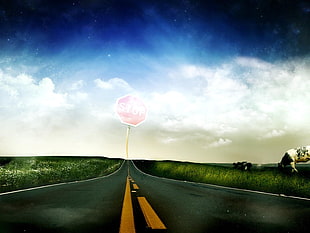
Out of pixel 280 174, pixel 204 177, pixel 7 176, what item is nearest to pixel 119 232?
pixel 280 174

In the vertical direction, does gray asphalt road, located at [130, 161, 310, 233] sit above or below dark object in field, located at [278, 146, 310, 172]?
below

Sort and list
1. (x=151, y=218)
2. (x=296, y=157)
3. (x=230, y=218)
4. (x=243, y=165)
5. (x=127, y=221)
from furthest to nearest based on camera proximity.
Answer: (x=243, y=165) < (x=296, y=157) < (x=230, y=218) < (x=151, y=218) < (x=127, y=221)

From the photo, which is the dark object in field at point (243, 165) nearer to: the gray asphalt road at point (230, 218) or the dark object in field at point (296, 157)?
the dark object in field at point (296, 157)

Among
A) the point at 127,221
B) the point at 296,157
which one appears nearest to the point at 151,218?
the point at 127,221

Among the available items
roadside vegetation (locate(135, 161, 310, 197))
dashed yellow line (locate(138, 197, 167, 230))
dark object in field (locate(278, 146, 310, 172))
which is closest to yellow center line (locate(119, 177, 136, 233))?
dashed yellow line (locate(138, 197, 167, 230))

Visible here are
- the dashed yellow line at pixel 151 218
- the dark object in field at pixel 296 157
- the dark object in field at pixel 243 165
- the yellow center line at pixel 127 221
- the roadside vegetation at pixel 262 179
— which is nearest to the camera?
the yellow center line at pixel 127 221

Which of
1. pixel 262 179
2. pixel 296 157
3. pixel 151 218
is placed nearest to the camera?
pixel 151 218

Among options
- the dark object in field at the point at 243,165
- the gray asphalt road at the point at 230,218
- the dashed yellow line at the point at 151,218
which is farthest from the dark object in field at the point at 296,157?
the dashed yellow line at the point at 151,218

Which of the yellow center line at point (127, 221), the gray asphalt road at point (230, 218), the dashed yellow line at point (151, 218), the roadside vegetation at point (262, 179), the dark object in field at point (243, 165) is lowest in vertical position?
the yellow center line at point (127, 221)

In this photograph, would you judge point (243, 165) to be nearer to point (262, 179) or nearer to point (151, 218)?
point (262, 179)

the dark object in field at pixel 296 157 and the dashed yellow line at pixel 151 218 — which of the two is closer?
the dashed yellow line at pixel 151 218

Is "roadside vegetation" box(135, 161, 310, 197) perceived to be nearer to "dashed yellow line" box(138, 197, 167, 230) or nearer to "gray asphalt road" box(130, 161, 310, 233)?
"gray asphalt road" box(130, 161, 310, 233)

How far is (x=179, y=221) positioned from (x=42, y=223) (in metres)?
2.61

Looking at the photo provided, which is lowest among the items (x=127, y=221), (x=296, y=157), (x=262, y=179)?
(x=127, y=221)
